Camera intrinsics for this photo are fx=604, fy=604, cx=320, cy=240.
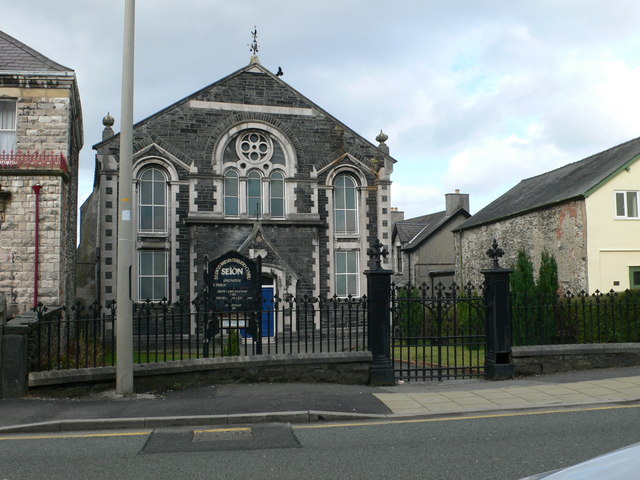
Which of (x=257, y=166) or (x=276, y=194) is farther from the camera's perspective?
(x=276, y=194)

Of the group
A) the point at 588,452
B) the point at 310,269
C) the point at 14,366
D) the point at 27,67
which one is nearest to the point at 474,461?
the point at 588,452

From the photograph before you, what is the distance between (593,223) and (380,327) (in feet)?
53.2

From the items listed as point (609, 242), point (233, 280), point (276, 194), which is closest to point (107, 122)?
point (276, 194)

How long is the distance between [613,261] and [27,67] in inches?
859

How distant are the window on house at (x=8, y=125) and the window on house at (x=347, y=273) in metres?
12.9

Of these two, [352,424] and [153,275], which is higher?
[153,275]

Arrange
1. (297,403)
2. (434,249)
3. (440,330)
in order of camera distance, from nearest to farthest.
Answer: (297,403) < (440,330) < (434,249)

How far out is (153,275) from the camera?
2317 centimetres

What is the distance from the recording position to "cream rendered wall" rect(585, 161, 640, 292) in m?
23.9

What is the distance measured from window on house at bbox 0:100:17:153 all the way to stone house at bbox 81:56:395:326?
19.4ft

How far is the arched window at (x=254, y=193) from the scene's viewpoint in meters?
24.2

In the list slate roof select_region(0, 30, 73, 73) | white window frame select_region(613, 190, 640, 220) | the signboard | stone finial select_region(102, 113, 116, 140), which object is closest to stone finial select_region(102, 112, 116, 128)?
stone finial select_region(102, 113, 116, 140)

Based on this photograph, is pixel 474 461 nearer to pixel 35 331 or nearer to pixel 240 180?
pixel 35 331

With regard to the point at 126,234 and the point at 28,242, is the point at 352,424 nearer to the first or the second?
the point at 126,234
